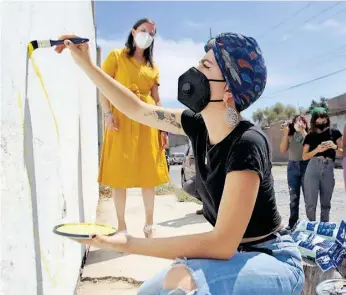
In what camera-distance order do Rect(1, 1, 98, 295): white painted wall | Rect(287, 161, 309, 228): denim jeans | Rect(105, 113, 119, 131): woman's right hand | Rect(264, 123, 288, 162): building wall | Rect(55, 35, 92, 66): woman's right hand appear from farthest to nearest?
1. Rect(264, 123, 288, 162): building wall
2. Rect(287, 161, 309, 228): denim jeans
3. Rect(105, 113, 119, 131): woman's right hand
4. Rect(55, 35, 92, 66): woman's right hand
5. Rect(1, 1, 98, 295): white painted wall

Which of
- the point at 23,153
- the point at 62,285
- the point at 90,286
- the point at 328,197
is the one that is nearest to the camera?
the point at 23,153

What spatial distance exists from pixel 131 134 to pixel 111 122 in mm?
A: 199

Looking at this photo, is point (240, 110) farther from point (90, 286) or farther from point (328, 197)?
point (328, 197)

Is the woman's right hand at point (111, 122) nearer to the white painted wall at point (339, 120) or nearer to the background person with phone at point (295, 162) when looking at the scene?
the background person with phone at point (295, 162)

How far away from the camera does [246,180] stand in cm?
160

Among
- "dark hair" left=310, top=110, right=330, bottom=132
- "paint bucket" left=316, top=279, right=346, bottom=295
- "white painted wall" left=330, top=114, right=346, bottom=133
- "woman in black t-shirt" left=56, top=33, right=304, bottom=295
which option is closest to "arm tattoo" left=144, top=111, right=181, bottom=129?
"woman in black t-shirt" left=56, top=33, right=304, bottom=295

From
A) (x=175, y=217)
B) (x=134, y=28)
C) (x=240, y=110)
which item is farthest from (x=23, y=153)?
(x=175, y=217)

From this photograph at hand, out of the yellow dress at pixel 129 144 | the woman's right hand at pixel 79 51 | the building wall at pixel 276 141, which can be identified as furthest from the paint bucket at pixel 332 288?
the building wall at pixel 276 141

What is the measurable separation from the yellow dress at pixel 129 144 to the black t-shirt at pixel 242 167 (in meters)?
1.49

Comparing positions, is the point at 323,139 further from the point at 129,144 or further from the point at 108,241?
the point at 108,241

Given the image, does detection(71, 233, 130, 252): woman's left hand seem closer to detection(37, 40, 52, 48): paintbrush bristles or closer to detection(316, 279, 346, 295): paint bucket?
detection(37, 40, 52, 48): paintbrush bristles

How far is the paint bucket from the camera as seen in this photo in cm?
200

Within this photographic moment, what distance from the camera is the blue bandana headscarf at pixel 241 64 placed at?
69.5 inches

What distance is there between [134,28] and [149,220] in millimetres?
1578
